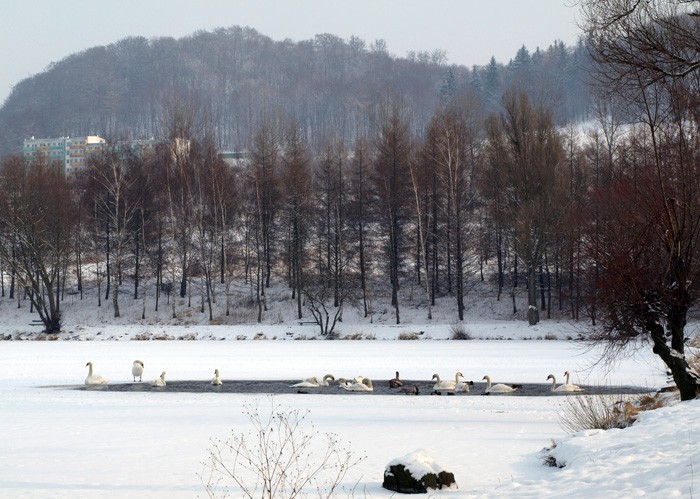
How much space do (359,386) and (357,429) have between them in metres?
6.69

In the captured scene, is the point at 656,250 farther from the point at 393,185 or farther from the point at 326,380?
the point at 393,185

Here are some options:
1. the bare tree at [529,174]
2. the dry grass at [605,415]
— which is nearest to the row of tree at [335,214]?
the bare tree at [529,174]

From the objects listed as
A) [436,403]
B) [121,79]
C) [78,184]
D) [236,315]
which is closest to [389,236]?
[236,315]

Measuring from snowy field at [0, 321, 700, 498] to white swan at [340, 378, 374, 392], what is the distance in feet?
1.45

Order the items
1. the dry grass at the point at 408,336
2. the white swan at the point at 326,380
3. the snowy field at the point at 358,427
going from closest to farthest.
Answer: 1. the snowy field at the point at 358,427
2. the white swan at the point at 326,380
3. the dry grass at the point at 408,336

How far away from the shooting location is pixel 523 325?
4422cm

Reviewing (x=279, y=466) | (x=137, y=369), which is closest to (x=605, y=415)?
(x=279, y=466)

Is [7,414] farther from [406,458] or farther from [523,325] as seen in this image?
[523,325]

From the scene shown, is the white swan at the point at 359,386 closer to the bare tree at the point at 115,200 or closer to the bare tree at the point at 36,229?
the bare tree at the point at 36,229

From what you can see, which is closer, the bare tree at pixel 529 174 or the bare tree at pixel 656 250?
the bare tree at pixel 656 250

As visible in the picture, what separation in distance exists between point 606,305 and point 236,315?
37.9 metres

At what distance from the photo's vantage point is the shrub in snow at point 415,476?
12.0 metres

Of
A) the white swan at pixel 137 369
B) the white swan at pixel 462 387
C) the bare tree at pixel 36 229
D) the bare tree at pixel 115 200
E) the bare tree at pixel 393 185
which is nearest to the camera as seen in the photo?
the white swan at pixel 462 387

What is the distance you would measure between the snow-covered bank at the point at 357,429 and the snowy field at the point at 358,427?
0.04 m
